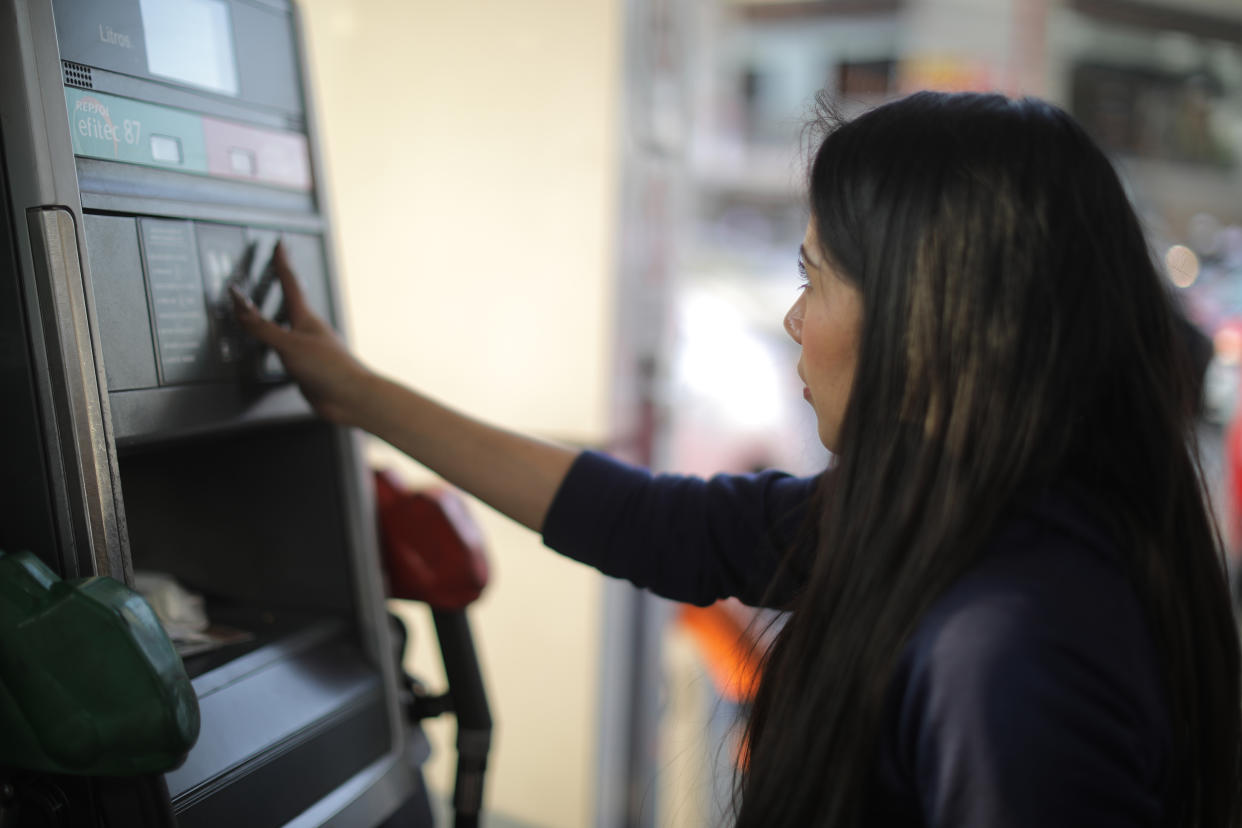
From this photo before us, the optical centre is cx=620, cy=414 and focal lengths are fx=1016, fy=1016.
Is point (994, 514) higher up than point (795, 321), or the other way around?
point (795, 321)

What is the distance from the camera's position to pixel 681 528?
98 centimetres

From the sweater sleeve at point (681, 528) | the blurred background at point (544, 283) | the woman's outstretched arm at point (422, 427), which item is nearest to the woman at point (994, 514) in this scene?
the sweater sleeve at point (681, 528)

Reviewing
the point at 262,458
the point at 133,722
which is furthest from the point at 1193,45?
the point at 133,722

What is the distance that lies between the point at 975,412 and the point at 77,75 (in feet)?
2.27

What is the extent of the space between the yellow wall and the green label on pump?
3.53 feet

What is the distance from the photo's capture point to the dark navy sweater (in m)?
0.56

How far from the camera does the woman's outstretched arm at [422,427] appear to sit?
3.16 ft

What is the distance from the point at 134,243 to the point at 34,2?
0.59 ft

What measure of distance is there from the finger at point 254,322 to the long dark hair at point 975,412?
1.65 feet

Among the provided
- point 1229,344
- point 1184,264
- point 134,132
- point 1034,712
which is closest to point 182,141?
point 134,132

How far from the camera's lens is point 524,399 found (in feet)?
6.55

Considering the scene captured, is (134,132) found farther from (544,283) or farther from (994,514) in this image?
(544,283)

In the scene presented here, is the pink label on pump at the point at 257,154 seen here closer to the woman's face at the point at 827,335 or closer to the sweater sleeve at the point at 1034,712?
the woman's face at the point at 827,335

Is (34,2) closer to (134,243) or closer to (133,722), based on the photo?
(134,243)
